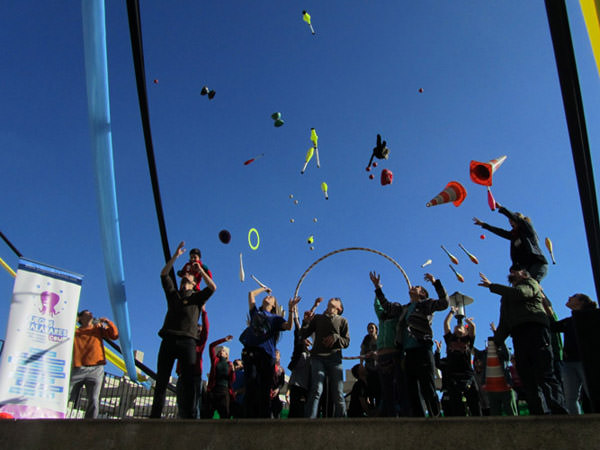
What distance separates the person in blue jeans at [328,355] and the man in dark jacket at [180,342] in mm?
1338

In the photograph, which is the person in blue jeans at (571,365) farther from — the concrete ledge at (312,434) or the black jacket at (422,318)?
the concrete ledge at (312,434)

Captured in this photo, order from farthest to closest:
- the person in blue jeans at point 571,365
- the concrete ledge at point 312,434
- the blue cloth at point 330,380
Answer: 1. the blue cloth at point 330,380
2. the person in blue jeans at point 571,365
3. the concrete ledge at point 312,434

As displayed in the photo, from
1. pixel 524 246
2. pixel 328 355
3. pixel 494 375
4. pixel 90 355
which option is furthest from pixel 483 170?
pixel 90 355

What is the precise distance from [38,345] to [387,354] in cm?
417

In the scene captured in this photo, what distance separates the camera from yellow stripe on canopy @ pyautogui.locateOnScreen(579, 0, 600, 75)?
3.90 m

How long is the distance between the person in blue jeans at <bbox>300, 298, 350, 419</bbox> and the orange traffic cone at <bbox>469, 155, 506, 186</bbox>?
3388 mm

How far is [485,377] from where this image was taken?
626 cm

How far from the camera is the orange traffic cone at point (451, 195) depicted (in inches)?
313

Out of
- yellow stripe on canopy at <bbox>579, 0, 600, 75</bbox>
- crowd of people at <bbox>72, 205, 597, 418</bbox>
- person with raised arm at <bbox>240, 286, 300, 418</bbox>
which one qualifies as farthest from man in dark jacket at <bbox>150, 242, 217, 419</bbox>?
yellow stripe on canopy at <bbox>579, 0, 600, 75</bbox>

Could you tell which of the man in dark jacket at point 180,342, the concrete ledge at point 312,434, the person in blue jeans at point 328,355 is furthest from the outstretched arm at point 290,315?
the concrete ledge at point 312,434

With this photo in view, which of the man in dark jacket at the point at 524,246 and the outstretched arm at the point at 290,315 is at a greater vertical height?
the man in dark jacket at the point at 524,246

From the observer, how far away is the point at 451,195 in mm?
8000

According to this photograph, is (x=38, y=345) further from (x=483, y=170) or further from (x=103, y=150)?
(x=483, y=170)

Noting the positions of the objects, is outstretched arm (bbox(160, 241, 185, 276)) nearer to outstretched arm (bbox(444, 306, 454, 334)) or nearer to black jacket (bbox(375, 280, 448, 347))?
black jacket (bbox(375, 280, 448, 347))
